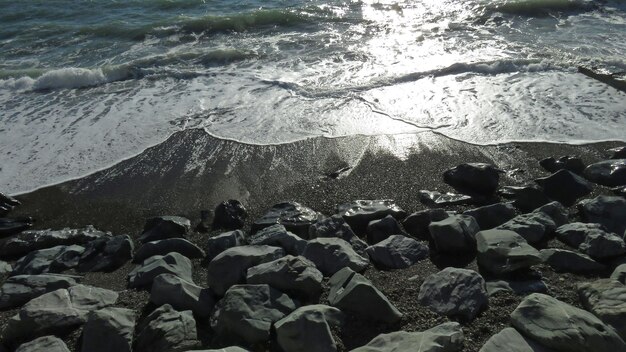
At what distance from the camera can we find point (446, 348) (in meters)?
2.88

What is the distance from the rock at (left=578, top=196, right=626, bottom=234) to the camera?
13.9 ft

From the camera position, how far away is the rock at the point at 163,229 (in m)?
4.55

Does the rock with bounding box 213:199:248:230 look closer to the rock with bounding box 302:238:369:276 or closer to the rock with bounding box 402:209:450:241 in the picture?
the rock with bounding box 302:238:369:276

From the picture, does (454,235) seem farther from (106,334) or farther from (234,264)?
(106,334)

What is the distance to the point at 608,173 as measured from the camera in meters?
4.99

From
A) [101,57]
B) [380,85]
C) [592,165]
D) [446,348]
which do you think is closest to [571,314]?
[446,348]

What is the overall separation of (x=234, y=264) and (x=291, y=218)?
95 cm

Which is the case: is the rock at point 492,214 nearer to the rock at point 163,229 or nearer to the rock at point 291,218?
the rock at point 291,218

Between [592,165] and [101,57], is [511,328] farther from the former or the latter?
[101,57]

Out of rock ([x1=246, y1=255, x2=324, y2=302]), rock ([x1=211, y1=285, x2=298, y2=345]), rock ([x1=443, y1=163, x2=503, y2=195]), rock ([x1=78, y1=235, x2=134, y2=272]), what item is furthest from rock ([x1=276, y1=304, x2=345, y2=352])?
rock ([x1=443, y1=163, x2=503, y2=195])

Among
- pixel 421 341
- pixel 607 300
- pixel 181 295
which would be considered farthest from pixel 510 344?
pixel 181 295

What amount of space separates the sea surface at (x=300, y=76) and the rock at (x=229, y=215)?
1.43m

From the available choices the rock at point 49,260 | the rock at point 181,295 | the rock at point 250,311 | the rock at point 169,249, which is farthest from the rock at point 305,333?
the rock at point 49,260

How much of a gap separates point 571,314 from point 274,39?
7914 millimetres
